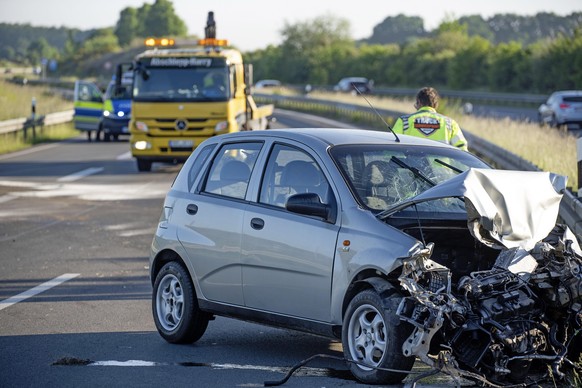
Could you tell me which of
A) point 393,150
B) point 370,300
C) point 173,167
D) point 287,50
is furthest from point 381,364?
point 287,50

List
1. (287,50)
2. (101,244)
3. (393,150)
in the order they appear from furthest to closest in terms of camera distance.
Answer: (287,50) < (101,244) < (393,150)

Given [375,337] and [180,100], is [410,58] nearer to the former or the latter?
[180,100]

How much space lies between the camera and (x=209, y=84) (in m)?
24.5

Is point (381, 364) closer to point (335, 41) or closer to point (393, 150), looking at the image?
point (393, 150)

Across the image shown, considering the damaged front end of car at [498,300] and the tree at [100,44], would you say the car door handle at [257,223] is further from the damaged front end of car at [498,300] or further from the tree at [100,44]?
the tree at [100,44]

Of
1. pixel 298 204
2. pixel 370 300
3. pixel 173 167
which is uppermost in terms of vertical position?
pixel 298 204

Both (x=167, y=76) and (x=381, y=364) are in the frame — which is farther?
(x=167, y=76)

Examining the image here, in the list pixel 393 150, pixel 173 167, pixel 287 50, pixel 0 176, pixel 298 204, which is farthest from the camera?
pixel 287 50

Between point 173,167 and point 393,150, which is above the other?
point 393,150

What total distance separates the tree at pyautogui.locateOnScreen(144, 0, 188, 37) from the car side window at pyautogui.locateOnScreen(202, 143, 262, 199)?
144825 mm

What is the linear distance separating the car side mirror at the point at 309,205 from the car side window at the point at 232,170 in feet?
3.03

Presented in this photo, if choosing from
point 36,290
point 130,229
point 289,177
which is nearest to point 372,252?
point 289,177

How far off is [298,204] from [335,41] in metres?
125

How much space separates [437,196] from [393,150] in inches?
45.1
